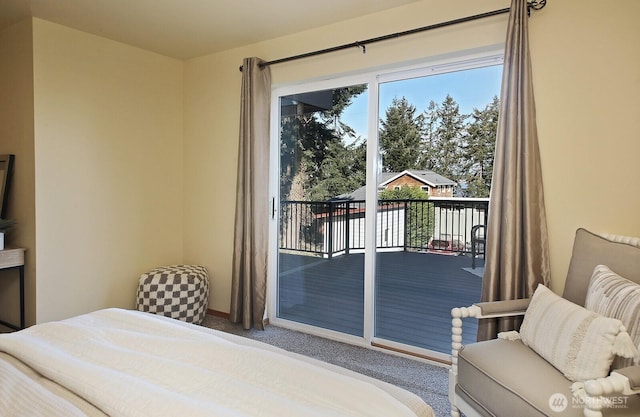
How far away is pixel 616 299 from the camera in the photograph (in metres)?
1.56

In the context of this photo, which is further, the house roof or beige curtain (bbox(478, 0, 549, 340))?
the house roof

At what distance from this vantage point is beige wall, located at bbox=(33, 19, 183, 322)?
3.03m

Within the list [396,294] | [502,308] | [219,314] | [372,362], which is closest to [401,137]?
[396,294]

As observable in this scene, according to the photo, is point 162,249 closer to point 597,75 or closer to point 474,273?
point 474,273

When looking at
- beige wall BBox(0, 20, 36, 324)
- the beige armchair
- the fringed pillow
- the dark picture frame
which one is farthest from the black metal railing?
the dark picture frame

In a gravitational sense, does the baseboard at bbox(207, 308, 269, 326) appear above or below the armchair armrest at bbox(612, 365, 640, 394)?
below

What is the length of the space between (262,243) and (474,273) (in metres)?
1.74

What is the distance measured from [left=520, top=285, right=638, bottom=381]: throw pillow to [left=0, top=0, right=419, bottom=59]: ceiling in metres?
2.19

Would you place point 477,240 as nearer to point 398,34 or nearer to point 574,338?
point 574,338

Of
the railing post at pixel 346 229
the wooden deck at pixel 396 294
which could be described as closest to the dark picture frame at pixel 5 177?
the wooden deck at pixel 396 294

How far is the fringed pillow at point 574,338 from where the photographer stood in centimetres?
138

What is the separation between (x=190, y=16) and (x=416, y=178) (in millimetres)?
2112

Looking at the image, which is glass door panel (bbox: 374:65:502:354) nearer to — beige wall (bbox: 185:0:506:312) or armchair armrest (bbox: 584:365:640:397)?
beige wall (bbox: 185:0:506:312)

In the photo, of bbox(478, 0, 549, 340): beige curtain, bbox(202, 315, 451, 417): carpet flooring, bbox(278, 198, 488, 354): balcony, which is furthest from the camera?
bbox(278, 198, 488, 354): balcony
